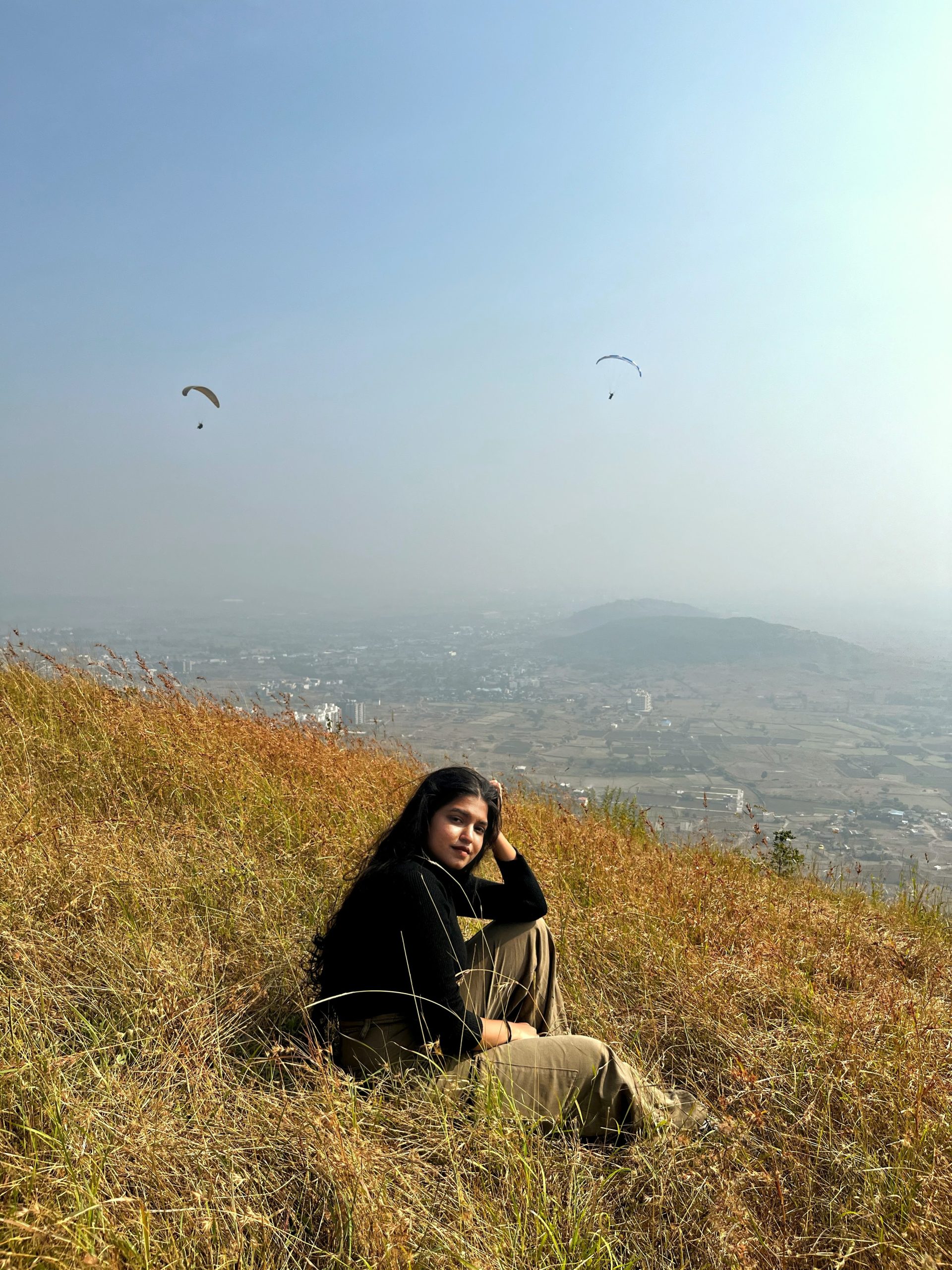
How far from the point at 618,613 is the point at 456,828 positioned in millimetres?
63944

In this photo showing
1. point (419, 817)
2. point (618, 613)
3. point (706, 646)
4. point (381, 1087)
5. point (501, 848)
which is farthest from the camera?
point (618, 613)

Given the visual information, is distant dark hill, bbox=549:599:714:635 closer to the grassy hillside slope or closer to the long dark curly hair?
the grassy hillside slope

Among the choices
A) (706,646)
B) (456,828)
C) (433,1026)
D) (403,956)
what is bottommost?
(706,646)

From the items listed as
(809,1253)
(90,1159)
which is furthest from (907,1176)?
(90,1159)

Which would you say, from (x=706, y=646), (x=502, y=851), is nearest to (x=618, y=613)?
(x=706, y=646)

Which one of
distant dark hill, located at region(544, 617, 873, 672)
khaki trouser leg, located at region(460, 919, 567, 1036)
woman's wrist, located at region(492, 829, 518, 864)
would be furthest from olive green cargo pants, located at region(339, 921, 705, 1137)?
distant dark hill, located at region(544, 617, 873, 672)

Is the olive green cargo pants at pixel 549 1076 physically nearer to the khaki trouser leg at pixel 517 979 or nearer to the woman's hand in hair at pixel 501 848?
the khaki trouser leg at pixel 517 979

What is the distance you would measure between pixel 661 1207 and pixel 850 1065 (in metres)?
0.95

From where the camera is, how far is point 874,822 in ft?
45.3

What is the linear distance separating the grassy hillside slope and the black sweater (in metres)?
0.21

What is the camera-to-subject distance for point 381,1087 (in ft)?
7.16

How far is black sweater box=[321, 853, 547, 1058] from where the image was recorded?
7.50ft

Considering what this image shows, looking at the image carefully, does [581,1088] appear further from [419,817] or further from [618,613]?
[618,613]

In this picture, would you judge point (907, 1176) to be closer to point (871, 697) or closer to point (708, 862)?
point (708, 862)
